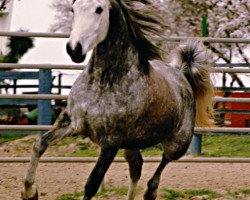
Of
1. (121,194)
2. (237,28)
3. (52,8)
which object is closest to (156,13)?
(121,194)

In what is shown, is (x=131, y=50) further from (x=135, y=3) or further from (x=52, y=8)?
(x=52, y=8)

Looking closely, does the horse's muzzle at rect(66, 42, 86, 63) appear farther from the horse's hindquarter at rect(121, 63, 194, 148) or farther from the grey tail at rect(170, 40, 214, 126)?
the grey tail at rect(170, 40, 214, 126)

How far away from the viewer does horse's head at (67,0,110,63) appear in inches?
138

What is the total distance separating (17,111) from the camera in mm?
11789

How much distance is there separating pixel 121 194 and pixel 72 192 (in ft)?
1.39

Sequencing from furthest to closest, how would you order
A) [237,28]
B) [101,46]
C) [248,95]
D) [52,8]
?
[52,8], [237,28], [248,95], [101,46]

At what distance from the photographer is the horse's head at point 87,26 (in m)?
3.52

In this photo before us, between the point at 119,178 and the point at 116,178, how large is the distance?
30 mm

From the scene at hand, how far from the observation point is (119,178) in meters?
6.38

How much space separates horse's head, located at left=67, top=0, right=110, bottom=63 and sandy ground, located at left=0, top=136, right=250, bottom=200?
2253 millimetres

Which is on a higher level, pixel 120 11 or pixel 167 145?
pixel 120 11

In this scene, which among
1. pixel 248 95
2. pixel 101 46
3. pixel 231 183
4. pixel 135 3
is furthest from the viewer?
pixel 248 95

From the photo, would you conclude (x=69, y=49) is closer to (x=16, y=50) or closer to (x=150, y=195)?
(x=150, y=195)

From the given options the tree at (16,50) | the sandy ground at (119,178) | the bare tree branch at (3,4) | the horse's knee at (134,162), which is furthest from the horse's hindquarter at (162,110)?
the bare tree branch at (3,4)
